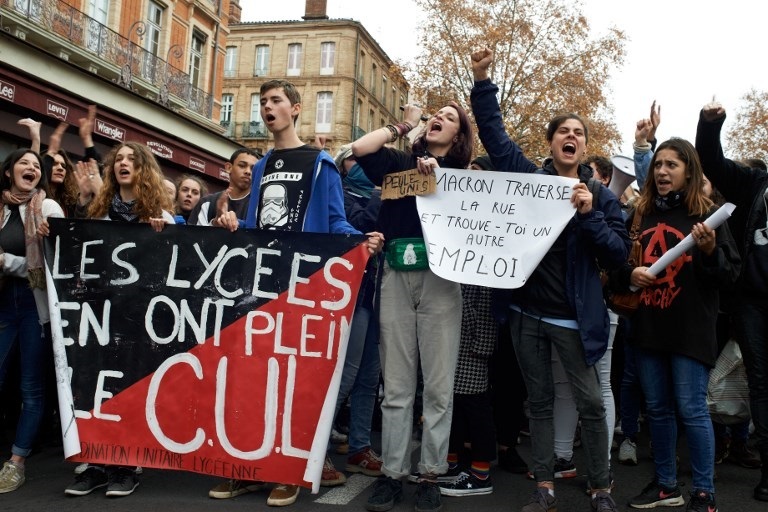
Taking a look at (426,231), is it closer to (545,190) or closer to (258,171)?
(545,190)

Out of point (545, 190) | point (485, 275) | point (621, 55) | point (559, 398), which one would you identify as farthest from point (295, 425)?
point (621, 55)

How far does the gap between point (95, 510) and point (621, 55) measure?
23.8 m

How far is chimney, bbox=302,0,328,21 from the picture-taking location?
44312 millimetres

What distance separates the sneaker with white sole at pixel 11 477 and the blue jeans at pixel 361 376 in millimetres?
1786

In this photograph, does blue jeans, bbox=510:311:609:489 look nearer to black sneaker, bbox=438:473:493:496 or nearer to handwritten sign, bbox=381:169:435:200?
black sneaker, bbox=438:473:493:496

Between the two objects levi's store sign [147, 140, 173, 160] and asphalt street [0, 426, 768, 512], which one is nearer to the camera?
asphalt street [0, 426, 768, 512]

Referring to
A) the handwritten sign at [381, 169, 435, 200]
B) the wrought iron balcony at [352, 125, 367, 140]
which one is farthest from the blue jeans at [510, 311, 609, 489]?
the wrought iron balcony at [352, 125, 367, 140]

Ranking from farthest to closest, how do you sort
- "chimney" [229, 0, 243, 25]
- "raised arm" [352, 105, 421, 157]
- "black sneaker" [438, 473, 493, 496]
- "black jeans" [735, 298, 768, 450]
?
"chimney" [229, 0, 243, 25] < "black jeans" [735, 298, 768, 450] < "black sneaker" [438, 473, 493, 496] < "raised arm" [352, 105, 421, 157]

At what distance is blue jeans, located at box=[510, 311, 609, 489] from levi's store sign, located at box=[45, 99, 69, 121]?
10.8 meters

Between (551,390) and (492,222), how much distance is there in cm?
93

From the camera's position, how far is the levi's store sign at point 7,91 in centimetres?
1085

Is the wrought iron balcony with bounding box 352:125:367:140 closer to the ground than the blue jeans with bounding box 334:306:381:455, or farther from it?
farther from it

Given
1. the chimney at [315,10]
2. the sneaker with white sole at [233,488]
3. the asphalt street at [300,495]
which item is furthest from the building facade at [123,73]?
the chimney at [315,10]

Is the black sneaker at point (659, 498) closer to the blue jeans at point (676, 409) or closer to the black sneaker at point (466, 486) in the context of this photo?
the blue jeans at point (676, 409)
